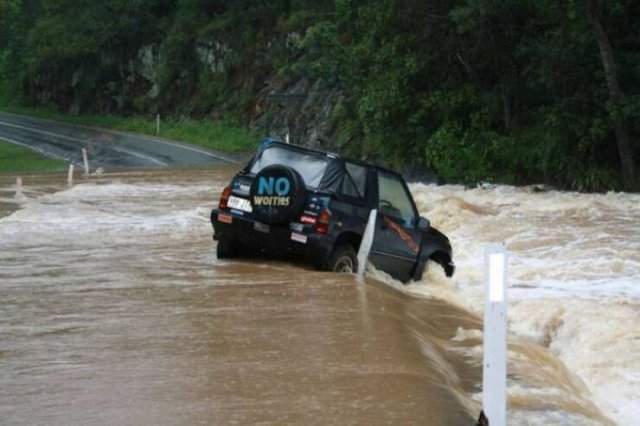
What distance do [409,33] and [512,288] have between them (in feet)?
71.7

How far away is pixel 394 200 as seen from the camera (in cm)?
1227

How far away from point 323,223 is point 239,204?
1.18 meters

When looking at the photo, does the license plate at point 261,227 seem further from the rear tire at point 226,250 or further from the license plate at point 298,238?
the rear tire at point 226,250

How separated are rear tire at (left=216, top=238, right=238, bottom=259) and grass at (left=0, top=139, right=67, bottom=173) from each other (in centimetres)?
3148

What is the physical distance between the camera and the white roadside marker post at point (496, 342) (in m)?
5.29

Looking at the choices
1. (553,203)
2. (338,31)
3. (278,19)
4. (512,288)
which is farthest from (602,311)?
(278,19)

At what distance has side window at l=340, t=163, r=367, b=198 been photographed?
11.5 metres

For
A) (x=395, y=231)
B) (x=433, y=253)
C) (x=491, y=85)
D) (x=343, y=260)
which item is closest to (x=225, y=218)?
(x=343, y=260)

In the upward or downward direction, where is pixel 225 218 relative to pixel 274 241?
upward

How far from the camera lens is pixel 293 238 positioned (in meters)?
11.1

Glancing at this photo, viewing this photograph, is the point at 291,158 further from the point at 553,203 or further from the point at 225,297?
the point at 553,203

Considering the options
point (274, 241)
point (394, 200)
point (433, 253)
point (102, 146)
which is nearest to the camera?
point (274, 241)

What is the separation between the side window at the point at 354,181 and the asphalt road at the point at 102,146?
3120cm

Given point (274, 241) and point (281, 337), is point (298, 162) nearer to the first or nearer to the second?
point (274, 241)
